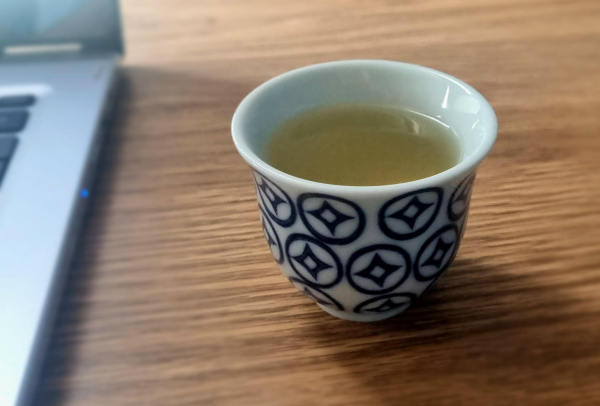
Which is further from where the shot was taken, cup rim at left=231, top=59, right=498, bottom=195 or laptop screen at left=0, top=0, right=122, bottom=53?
laptop screen at left=0, top=0, right=122, bottom=53

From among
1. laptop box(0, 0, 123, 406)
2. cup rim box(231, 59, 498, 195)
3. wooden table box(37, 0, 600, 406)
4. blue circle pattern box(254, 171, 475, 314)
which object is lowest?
wooden table box(37, 0, 600, 406)

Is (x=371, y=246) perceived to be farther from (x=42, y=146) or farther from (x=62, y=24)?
(x=62, y=24)

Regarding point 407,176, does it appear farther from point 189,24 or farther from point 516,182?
point 189,24

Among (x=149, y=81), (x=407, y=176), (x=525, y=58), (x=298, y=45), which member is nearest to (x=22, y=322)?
(x=407, y=176)

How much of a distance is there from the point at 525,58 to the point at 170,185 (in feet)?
1.50

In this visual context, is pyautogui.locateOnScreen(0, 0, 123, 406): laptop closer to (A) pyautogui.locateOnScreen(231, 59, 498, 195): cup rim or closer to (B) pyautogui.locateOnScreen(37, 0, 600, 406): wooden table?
(B) pyautogui.locateOnScreen(37, 0, 600, 406): wooden table

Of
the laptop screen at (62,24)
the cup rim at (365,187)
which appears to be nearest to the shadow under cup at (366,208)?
the cup rim at (365,187)

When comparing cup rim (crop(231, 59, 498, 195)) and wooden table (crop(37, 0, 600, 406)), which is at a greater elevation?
cup rim (crop(231, 59, 498, 195))

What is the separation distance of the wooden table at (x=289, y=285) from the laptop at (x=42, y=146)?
0.02 m

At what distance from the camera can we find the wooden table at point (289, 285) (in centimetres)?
34

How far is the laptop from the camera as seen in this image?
1.18ft

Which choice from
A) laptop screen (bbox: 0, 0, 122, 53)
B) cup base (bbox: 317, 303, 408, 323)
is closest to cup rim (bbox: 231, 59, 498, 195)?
cup base (bbox: 317, 303, 408, 323)

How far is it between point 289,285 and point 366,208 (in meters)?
0.14

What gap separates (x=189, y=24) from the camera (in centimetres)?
82
